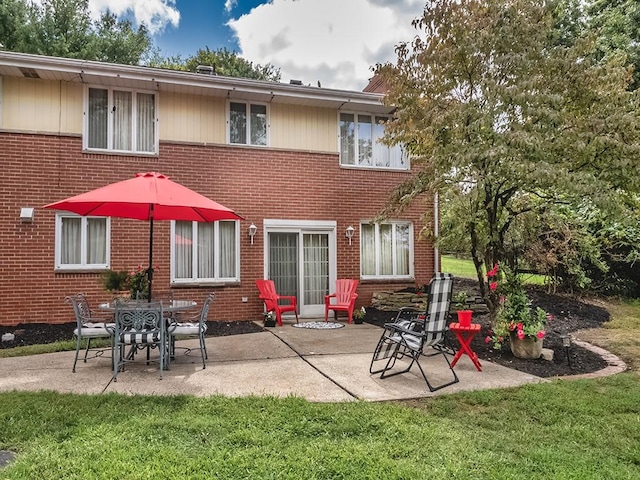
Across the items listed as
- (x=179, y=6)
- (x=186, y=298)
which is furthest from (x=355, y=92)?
(x=179, y=6)

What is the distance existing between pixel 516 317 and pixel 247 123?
7.21 m

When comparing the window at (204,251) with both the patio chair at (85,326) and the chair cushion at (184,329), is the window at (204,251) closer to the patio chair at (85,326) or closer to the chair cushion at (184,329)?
the patio chair at (85,326)

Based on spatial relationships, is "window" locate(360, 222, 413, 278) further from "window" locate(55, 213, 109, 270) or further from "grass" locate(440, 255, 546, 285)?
"window" locate(55, 213, 109, 270)

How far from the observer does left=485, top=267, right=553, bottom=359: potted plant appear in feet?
21.1

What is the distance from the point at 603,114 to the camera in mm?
6922

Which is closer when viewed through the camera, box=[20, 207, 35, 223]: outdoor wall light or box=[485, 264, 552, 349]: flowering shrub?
box=[485, 264, 552, 349]: flowering shrub

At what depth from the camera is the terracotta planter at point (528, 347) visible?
6500 millimetres

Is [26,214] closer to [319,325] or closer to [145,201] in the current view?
[145,201]

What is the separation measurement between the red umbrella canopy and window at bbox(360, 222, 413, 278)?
537 cm

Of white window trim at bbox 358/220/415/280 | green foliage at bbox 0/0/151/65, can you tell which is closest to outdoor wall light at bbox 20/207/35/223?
white window trim at bbox 358/220/415/280

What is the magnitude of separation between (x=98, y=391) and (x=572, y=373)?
5647mm

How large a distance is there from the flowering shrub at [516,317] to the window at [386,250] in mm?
4686

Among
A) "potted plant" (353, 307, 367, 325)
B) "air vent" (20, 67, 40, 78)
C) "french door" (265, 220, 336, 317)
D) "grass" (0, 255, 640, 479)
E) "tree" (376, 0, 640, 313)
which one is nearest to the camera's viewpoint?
"grass" (0, 255, 640, 479)

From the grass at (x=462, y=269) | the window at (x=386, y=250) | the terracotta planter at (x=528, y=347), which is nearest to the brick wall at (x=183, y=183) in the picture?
the window at (x=386, y=250)
